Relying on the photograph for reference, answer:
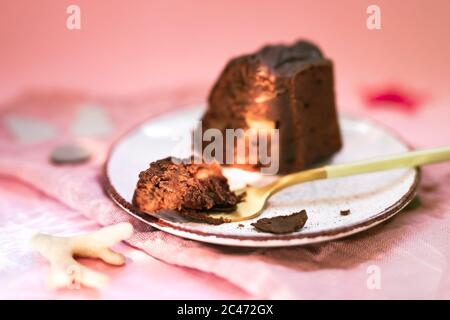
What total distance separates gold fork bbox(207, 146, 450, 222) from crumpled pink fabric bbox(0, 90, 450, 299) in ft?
0.53

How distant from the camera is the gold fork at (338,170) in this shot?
Result: 228 centimetres

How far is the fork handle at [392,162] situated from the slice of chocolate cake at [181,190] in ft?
1.37

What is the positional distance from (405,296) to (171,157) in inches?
35.9

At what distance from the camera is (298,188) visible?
2.43 meters

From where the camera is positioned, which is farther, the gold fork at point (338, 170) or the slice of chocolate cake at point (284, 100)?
the slice of chocolate cake at point (284, 100)

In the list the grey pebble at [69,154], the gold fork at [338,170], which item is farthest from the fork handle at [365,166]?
the grey pebble at [69,154]

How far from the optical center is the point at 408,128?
3.21 metres

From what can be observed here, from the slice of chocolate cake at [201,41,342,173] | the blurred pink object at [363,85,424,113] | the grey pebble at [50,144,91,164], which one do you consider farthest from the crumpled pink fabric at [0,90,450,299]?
the blurred pink object at [363,85,424,113]

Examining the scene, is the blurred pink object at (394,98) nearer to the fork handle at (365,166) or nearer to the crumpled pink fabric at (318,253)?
the crumpled pink fabric at (318,253)

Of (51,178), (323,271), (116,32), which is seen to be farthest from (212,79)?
(323,271)

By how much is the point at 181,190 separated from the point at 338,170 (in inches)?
23.7

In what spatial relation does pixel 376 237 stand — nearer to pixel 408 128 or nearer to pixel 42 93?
pixel 408 128

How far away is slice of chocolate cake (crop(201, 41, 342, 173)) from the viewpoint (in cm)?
252

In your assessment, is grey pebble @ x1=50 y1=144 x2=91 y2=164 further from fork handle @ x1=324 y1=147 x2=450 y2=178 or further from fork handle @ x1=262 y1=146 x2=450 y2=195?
fork handle @ x1=324 y1=147 x2=450 y2=178
